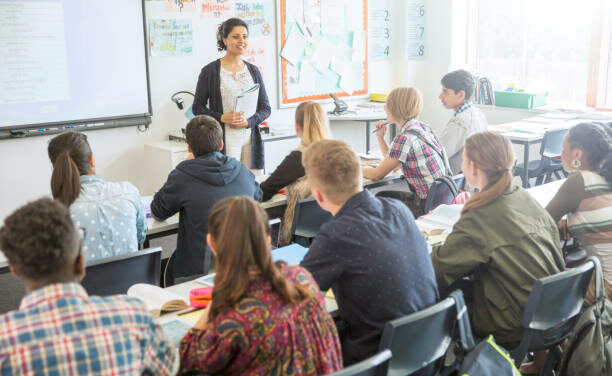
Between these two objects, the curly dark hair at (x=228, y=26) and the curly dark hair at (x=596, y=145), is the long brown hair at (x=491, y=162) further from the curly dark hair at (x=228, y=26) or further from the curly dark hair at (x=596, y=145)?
the curly dark hair at (x=228, y=26)

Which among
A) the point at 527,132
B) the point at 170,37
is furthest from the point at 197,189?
the point at 527,132

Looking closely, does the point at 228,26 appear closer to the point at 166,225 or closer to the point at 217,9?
the point at 217,9

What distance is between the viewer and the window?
20.4 ft

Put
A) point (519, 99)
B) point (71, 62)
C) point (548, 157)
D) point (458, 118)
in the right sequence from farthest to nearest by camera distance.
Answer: point (519, 99) < point (548, 157) < point (71, 62) < point (458, 118)

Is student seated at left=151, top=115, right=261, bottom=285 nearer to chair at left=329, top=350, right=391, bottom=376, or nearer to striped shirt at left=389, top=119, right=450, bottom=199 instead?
striped shirt at left=389, top=119, right=450, bottom=199

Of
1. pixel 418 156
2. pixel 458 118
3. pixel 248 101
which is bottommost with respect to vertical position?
pixel 418 156

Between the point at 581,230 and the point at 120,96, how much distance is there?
12.4ft

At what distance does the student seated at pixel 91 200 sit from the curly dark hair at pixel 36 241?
1121 mm

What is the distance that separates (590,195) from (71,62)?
3.84 meters

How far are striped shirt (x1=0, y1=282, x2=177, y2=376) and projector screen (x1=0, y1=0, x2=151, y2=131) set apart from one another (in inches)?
149

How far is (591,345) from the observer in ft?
7.41

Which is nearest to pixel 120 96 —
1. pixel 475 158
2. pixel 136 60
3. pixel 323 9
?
pixel 136 60

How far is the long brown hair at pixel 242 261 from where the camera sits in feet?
4.91

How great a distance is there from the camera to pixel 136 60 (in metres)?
5.23
